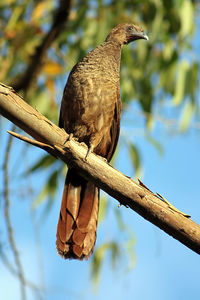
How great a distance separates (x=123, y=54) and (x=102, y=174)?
1.95 m

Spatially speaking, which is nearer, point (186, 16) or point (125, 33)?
point (125, 33)

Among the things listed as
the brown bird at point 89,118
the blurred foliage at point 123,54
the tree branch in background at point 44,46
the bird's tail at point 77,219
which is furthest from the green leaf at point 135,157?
the tree branch in background at point 44,46

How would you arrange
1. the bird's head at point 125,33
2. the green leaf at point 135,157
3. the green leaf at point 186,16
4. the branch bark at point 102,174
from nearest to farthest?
the branch bark at point 102,174 → the bird's head at point 125,33 → the green leaf at point 186,16 → the green leaf at point 135,157

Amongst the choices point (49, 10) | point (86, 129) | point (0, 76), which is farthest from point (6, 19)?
point (86, 129)

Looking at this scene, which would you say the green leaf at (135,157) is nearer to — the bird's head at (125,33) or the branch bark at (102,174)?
the bird's head at (125,33)

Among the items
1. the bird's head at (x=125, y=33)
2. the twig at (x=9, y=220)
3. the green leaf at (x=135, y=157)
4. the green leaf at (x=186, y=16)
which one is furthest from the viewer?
the green leaf at (x=135, y=157)

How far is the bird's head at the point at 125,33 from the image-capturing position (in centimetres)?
373

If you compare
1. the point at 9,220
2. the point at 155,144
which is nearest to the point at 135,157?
the point at 155,144

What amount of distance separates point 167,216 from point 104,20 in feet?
7.79

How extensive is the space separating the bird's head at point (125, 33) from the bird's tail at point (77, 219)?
1175 millimetres


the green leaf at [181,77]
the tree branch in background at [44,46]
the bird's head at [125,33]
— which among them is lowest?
the tree branch in background at [44,46]

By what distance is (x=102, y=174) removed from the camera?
93.4 inches

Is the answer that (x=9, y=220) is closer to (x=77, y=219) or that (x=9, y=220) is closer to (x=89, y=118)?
(x=77, y=219)

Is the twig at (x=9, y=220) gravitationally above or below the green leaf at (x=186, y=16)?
below
